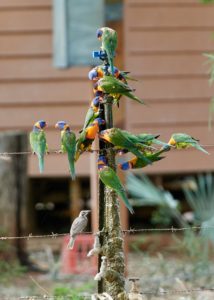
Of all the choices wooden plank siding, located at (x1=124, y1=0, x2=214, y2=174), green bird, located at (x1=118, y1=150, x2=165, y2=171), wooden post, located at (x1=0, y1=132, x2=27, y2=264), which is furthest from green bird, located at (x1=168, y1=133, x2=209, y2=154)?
wooden plank siding, located at (x1=124, y1=0, x2=214, y2=174)

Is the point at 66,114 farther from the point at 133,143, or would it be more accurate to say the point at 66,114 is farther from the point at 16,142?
the point at 133,143

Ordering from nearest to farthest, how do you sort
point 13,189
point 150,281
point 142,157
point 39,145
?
point 142,157 → point 39,145 → point 150,281 → point 13,189

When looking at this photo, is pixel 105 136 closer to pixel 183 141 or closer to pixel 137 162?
pixel 137 162

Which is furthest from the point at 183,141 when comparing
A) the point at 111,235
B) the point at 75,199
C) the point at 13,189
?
the point at 75,199

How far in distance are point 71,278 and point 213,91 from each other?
3.09 meters

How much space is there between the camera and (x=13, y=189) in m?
7.78

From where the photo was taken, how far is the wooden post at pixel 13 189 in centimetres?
766

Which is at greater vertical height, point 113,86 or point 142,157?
point 113,86

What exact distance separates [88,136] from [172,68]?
646 cm

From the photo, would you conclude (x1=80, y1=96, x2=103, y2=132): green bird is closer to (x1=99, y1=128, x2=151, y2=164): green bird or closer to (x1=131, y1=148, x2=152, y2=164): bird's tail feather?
(x1=99, y1=128, x2=151, y2=164): green bird

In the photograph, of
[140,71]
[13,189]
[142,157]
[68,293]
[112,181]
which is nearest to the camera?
[112,181]

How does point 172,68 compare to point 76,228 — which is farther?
point 172,68

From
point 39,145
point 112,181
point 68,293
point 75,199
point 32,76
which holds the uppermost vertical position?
point 32,76

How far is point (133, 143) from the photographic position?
124 inches
